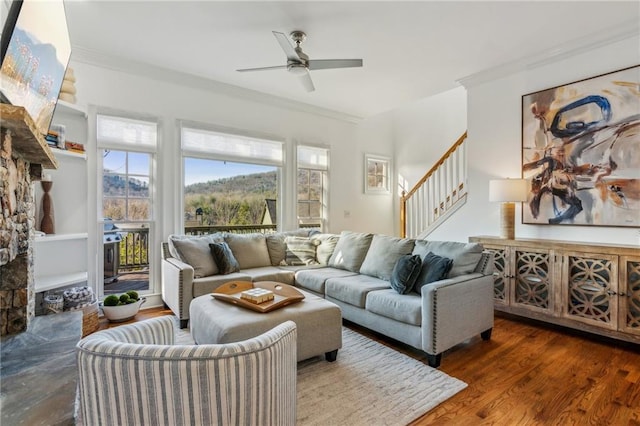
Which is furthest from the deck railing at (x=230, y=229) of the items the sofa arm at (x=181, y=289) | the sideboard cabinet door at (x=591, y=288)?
the sideboard cabinet door at (x=591, y=288)

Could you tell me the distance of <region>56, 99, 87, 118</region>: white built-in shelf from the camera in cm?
291

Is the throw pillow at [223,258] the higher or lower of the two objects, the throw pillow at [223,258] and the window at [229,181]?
the lower

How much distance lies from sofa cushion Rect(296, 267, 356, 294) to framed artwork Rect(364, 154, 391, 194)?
271cm

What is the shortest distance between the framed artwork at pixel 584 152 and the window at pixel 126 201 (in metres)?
4.47

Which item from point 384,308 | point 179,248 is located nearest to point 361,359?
point 384,308

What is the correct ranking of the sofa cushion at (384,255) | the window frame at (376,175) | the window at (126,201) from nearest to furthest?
the sofa cushion at (384,255), the window at (126,201), the window frame at (376,175)

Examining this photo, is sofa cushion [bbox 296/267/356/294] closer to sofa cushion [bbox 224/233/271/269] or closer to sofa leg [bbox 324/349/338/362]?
sofa cushion [bbox 224/233/271/269]

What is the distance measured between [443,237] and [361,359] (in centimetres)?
263

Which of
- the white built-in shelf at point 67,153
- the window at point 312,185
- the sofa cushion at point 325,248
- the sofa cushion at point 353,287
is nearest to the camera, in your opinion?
the white built-in shelf at point 67,153

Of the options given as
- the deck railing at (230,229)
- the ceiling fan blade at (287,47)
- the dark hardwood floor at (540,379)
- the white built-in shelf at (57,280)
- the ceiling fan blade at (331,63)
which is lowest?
the dark hardwood floor at (540,379)

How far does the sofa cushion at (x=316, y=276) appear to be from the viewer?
136 inches

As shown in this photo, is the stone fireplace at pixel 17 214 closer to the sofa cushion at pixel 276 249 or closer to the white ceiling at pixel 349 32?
the white ceiling at pixel 349 32

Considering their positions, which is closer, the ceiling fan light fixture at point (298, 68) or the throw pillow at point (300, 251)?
the ceiling fan light fixture at point (298, 68)

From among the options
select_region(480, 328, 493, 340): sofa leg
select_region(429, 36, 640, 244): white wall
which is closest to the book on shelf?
select_region(480, 328, 493, 340): sofa leg
